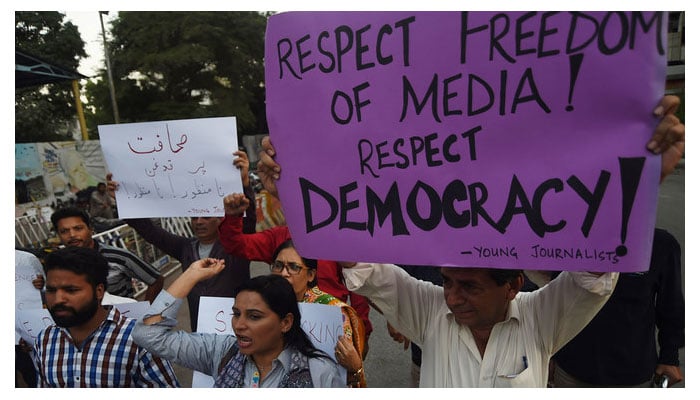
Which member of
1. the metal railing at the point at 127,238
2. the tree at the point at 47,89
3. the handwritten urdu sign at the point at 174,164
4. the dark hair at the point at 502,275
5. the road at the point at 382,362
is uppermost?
the tree at the point at 47,89

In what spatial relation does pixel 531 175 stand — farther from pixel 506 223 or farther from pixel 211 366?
pixel 211 366

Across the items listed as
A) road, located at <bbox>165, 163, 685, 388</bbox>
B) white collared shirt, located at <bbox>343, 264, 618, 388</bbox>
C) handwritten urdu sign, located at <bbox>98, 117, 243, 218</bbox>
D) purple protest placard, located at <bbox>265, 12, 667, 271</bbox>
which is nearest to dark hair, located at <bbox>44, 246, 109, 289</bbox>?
handwritten urdu sign, located at <bbox>98, 117, 243, 218</bbox>

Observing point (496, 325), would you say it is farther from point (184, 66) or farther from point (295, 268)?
point (184, 66)

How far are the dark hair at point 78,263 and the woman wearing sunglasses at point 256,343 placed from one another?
1.48 feet

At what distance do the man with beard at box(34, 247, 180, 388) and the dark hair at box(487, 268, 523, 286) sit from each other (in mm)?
1365

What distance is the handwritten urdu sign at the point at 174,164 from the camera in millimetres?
2213

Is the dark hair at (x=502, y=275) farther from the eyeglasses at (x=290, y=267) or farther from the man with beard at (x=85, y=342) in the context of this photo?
the man with beard at (x=85, y=342)

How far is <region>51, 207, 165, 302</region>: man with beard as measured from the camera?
2838 mm

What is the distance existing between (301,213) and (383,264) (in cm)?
35

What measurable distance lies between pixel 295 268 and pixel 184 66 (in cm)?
2258

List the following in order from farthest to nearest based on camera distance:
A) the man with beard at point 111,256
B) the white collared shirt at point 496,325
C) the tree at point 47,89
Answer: the tree at point 47,89, the man with beard at point 111,256, the white collared shirt at point 496,325

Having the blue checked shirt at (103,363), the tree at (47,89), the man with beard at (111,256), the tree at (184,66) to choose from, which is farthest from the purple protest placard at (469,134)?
the tree at (184,66)

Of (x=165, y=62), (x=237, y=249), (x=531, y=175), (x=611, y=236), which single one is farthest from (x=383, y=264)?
(x=165, y=62)

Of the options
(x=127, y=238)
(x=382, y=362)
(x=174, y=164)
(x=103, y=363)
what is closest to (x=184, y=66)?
(x=127, y=238)
